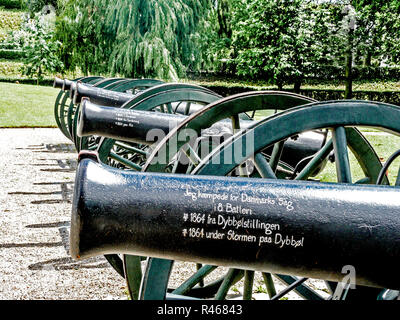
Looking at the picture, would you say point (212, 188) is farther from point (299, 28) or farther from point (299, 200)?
point (299, 28)

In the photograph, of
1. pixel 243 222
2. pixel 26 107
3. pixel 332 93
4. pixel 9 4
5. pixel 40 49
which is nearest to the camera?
pixel 243 222

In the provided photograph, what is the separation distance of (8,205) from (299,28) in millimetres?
21010

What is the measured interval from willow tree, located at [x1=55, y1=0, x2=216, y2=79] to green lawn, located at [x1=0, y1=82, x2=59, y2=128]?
2.16 meters

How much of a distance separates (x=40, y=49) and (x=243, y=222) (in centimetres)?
2862

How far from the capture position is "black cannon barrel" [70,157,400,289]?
3.60 feet

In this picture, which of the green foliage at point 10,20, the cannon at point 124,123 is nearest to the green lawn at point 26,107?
the cannon at point 124,123

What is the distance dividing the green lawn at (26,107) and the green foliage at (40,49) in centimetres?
473

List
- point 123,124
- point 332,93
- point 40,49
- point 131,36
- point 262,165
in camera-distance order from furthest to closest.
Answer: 1. point 332,93
2. point 40,49
3. point 131,36
4. point 123,124
5. point 262,165

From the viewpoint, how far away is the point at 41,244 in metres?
4.06

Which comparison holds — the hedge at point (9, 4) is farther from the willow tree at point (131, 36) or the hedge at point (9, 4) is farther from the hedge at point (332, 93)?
the willow tree at point (131, 36)

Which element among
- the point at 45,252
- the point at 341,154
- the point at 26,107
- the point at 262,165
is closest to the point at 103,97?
the point at 45,252

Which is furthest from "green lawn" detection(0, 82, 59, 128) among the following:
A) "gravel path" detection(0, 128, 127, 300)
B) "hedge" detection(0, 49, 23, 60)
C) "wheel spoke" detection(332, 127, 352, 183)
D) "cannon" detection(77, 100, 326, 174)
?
"hedge" detection(0, 49, 23, 60)

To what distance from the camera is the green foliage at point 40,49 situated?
2719 cm

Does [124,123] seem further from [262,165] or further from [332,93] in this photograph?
[332,93]
